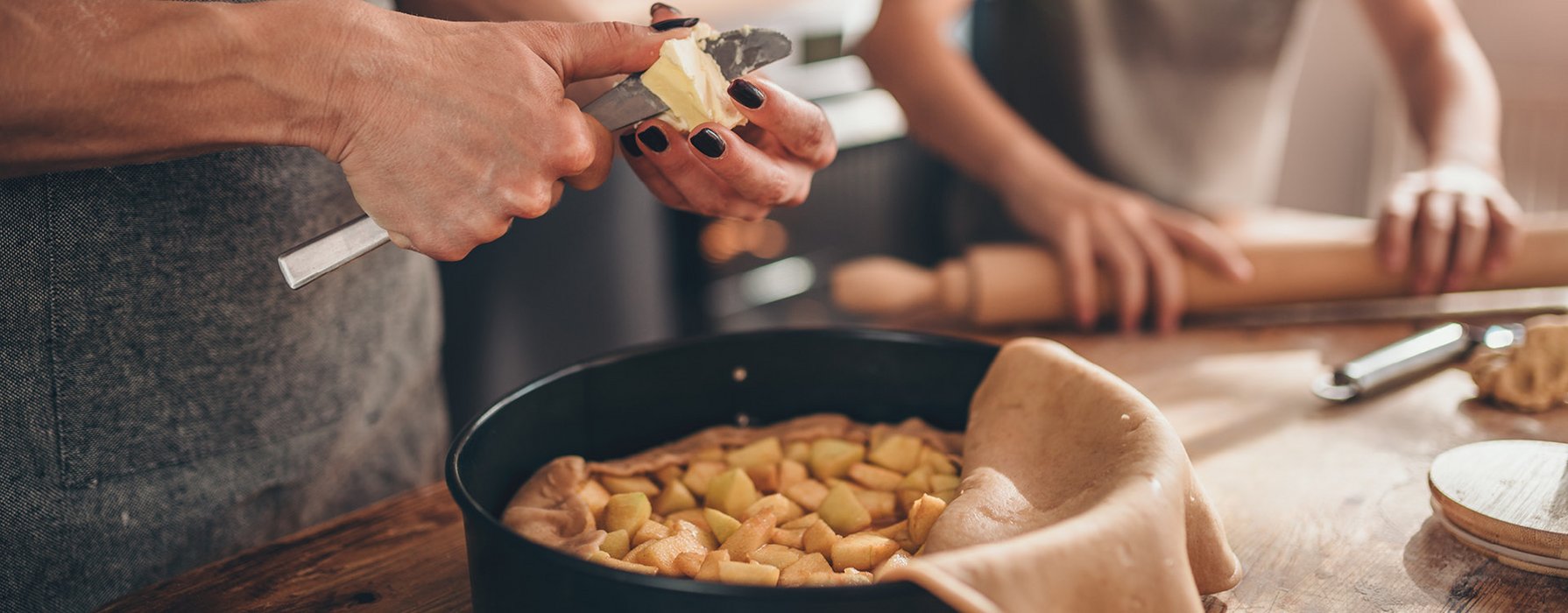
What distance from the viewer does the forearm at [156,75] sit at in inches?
25.6

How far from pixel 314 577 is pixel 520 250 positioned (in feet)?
3.91

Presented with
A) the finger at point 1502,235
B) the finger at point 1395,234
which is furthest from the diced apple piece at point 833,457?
the finger at point 1502,235

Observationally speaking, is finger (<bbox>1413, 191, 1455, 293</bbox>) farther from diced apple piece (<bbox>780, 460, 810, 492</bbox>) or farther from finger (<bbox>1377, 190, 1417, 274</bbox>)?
diced apple piece (<bbox>780, 460, 810, 492</bbox>)

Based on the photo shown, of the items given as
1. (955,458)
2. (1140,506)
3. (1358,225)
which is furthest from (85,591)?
(1358,225)

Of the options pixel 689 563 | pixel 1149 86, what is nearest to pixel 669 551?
pixel 689 563

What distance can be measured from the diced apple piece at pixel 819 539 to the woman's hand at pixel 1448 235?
3.57 ft

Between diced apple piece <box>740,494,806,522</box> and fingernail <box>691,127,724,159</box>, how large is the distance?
0.95ft

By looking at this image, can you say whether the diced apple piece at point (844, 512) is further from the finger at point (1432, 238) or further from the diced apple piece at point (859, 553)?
the finger at point (1432, 238)

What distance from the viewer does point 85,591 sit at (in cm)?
91

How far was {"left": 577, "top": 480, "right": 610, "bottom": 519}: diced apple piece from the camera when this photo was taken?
0.82 meters

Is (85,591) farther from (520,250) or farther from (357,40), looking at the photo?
(520,250)

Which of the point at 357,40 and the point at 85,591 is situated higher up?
the point at 357,40

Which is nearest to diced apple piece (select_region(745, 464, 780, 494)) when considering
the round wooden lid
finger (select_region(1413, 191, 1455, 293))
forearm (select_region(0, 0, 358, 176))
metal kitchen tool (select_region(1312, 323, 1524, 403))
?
forearm (select_region(0, 0, 358, 176))

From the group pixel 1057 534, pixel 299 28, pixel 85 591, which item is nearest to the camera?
pixel 1057 534
